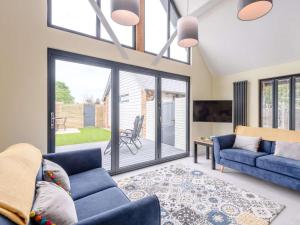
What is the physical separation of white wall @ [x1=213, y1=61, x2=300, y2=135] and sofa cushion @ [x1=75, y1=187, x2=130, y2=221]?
156 inches

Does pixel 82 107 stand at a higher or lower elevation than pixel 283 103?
lower

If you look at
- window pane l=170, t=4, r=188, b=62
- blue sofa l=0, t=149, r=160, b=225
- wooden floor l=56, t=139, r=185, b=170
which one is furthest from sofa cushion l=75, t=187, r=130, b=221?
window pane l=170, t=4, r=188, b=62

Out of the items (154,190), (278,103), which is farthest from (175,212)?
(278,103)

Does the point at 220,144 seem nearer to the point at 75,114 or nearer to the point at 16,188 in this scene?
the point at 75,114

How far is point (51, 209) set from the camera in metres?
1.01

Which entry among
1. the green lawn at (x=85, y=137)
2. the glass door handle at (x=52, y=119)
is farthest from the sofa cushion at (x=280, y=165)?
the glass door handle at (x=52, y=119)

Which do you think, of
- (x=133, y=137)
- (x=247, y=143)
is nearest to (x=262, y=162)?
(x=247, y=143)

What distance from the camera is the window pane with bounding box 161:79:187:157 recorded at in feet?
13.8

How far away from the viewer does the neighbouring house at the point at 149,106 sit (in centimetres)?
347

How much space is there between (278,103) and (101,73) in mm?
3968

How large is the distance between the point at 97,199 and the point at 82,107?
6.39ft

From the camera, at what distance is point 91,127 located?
128 inches

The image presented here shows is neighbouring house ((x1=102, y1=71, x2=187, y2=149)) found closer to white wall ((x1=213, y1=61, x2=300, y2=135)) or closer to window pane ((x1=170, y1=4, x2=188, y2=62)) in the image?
window pane ((x1=170, y1=4, x2=188, y2=62))

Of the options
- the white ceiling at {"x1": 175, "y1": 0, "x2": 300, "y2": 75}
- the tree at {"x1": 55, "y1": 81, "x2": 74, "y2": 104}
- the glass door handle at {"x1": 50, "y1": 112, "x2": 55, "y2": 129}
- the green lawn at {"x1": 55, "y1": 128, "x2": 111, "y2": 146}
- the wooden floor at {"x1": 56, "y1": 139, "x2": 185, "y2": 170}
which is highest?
the white ceiling at {"x1": 175, "y1": 0, "x2": 300, "y2": 75}
